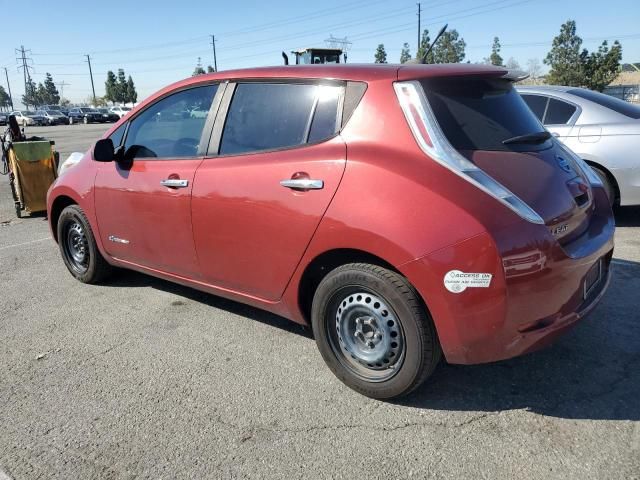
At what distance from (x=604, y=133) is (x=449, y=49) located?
67308 mm

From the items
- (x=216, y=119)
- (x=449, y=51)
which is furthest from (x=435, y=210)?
(x=449, y=51)

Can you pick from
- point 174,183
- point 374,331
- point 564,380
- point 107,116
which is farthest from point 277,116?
Result: point 107,116

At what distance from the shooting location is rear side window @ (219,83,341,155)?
9.58 feet

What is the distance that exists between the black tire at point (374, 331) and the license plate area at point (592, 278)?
83cm

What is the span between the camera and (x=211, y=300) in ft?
14.0

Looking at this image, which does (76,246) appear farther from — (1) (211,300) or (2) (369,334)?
(2) (369,334)

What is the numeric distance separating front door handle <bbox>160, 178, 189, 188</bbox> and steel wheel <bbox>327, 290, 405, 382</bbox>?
52.9 inches

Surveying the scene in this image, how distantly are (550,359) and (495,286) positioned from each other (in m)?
1.13

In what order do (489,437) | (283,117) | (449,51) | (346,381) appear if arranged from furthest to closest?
(449,51), (283,117), (346,381), (489,437)

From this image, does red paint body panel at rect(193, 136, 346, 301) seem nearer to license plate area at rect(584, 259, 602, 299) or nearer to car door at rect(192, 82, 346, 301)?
car door at rect(192, 82, 346, 301)

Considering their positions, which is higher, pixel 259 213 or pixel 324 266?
pixel 259 213

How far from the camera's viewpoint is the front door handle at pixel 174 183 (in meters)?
3.45

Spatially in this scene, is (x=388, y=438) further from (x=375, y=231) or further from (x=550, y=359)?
(x=550, y=359)

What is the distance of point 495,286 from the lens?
2303mm
